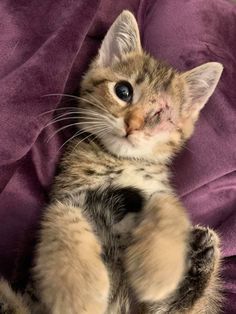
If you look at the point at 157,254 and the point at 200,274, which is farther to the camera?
the point at 200,274

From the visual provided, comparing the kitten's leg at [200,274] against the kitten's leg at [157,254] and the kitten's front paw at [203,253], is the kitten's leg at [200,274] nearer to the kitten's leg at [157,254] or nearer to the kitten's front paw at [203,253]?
the kitten's front paw at [203,253]

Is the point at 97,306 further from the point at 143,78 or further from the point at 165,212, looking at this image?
the point at 143,78

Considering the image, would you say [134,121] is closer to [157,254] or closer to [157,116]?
[157,116]

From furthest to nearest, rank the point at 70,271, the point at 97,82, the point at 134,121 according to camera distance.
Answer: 1. the point at 97,82
2. the point at 134,121
3. the point at 70,271

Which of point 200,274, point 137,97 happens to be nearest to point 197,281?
point 200,274

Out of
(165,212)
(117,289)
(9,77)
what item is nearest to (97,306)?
(117,289)

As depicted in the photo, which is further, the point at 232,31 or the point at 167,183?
the point at 232,31
